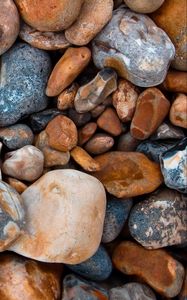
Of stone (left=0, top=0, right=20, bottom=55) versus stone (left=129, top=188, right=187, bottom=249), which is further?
stone (left=129, top=188, right=187, bottom=249)

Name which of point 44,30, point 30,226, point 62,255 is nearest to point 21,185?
point 30,226

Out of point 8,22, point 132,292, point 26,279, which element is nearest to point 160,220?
point 132,292

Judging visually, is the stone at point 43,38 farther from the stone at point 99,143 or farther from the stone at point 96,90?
the stone at point 99,143

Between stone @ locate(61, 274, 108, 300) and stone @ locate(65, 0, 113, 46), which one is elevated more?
stone @ locate(65, 0, 113, 46)

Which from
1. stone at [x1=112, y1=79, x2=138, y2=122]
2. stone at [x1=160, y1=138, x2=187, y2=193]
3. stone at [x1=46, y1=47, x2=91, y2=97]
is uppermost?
stone at [x1=46, y1=47, x2=91, y2=97]

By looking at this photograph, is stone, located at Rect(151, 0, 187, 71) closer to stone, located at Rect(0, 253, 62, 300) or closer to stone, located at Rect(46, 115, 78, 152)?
stone, located at Rect(46, 115, 78, 152)

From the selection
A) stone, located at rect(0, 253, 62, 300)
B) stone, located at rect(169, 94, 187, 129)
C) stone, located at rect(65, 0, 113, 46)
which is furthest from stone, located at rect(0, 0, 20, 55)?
stone, located at rect(0, 253, 62, 300)

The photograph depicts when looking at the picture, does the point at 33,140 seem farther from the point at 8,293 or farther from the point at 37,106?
the point at 8,293
